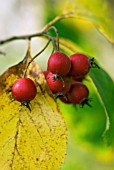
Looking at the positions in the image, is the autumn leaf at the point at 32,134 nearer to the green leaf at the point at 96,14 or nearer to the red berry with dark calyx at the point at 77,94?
the red berry with dark calyx at the point at 77,94

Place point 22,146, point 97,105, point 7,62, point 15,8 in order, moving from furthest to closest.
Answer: point 15,8
point 7,62
point 97,105
point 22,146

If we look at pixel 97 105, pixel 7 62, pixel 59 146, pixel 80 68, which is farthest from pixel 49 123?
pixel 7 62

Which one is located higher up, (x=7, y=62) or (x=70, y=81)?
(x=7, y=62)

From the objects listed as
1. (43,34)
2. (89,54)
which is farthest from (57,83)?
(89,54)

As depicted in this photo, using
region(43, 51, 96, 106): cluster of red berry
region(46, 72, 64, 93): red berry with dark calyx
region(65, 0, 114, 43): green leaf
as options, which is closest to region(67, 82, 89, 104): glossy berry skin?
region(43, 51, 96, 106): cluster of red berry

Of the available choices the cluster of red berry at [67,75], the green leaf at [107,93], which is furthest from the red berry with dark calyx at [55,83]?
the green leaf at [107,93]

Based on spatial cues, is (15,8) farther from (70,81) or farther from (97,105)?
(70,81)
